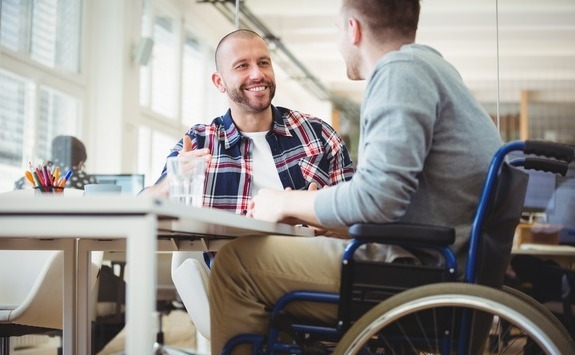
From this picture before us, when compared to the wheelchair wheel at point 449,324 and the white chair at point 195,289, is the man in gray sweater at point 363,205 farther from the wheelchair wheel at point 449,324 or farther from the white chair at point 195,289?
the white chair at point 195,289

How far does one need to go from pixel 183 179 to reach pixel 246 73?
1029 millimetres

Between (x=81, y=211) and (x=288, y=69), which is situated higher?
(x=288, y=69)

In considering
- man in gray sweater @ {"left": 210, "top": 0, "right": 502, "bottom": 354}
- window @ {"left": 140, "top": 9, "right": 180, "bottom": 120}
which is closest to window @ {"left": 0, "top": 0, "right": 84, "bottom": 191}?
window @ {"left": 140, "top": 9, "right": 180, "bottom": 120}

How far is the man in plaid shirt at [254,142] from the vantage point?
2.47m

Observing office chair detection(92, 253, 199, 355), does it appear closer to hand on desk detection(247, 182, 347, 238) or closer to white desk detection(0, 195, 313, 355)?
hand on desk detection(247, 182, 347, 238)

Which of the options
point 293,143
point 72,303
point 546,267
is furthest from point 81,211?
point 546,267

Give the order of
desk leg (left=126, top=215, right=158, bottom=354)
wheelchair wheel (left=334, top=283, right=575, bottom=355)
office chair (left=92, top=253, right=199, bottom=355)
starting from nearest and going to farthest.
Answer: desk leg (left=126, top=215, right=158, bottom=354) → wheelchair wheel (left=334, top=283, right=575, bottom=355) → office chair (left=92, top=253, right=199, bottom=355)

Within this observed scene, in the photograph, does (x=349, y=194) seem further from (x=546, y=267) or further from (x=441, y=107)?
(x=546, y=267)

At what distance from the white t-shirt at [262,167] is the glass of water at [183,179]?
748mm

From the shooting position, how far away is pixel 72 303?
224cm

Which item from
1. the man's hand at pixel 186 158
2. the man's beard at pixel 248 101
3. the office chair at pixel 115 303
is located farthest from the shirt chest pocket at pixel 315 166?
the office chair at pixel 115 303

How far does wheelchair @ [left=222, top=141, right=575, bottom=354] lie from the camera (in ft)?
4.39

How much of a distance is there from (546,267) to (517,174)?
2290 mm

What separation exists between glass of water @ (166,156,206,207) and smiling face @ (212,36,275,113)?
0.92 meters
